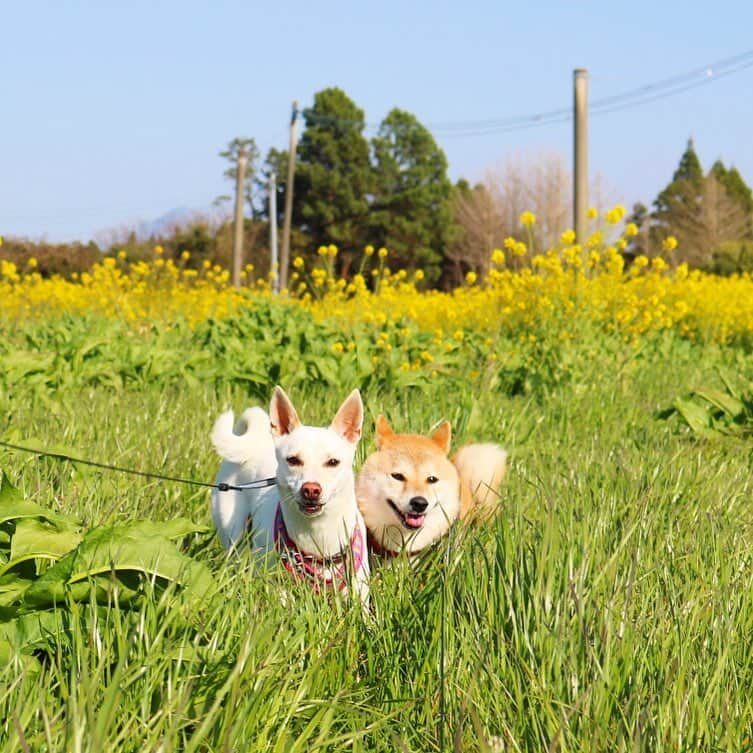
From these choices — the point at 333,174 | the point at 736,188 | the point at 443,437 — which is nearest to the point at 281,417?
the point at 443,437

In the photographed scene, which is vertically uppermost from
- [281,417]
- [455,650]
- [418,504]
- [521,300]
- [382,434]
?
[521,300]

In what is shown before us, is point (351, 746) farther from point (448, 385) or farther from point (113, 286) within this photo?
point (113, 286)

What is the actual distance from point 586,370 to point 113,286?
9.70 meters

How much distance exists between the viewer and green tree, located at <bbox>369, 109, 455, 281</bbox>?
182ft

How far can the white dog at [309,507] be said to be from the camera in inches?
131

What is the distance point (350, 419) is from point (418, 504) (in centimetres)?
40

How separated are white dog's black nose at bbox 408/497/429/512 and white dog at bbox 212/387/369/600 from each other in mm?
196

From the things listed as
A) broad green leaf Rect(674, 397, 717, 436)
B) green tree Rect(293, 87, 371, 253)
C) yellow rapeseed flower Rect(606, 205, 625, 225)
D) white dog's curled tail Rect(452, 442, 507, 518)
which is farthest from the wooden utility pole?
white dog's curled tail Rect(452, 442, 507, 518)

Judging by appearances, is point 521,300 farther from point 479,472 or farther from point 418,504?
point 418,504

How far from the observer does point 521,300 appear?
9273 millimetres

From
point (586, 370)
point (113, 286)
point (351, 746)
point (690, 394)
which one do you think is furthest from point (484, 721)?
point (113, 286)

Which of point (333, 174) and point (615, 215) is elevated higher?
point (333, 174)

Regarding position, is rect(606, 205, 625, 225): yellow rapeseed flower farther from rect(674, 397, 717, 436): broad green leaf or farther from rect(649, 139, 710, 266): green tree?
rect(649, 139, 710, 266): green tree

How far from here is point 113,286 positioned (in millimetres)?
15633
